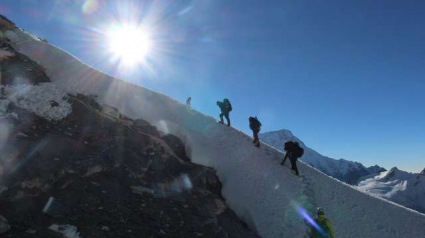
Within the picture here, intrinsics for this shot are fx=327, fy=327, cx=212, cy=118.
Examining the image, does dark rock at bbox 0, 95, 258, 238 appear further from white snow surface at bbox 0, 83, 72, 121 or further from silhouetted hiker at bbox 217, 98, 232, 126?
silhouetted hiker at bbox 217, 98, 232, 126

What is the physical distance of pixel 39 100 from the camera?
750 inches

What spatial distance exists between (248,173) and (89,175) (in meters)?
11.8

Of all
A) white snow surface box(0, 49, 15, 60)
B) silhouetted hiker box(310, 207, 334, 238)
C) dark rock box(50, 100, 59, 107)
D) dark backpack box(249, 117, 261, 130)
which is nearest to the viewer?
silhouetted hiker box(310, 207, 334, 238)

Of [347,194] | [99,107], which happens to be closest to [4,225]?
[99,107]

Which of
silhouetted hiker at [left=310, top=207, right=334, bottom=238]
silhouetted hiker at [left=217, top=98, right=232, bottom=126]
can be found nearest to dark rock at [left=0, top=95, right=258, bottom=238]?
silhouetted hiker at [left=310, top=207, right=334, bottom=238]

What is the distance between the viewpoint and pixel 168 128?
988 inches

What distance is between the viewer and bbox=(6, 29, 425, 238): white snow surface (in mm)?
21031

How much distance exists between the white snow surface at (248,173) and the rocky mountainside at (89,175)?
178 cm

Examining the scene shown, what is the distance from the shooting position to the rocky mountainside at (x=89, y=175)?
12.6 metres

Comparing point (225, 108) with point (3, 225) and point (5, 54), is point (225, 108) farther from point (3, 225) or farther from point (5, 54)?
point (3, 225)

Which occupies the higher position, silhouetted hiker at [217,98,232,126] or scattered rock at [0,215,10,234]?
silhouetted hiker at [217,98,232,126]

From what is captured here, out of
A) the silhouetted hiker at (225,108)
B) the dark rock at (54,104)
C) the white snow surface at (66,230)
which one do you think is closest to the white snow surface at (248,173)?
the silhouetted hiker at (225,108)

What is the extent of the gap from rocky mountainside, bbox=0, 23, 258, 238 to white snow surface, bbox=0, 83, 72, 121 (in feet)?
0.18

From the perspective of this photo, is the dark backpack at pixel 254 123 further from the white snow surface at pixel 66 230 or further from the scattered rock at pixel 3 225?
the scattered rock at pixel 3 225
